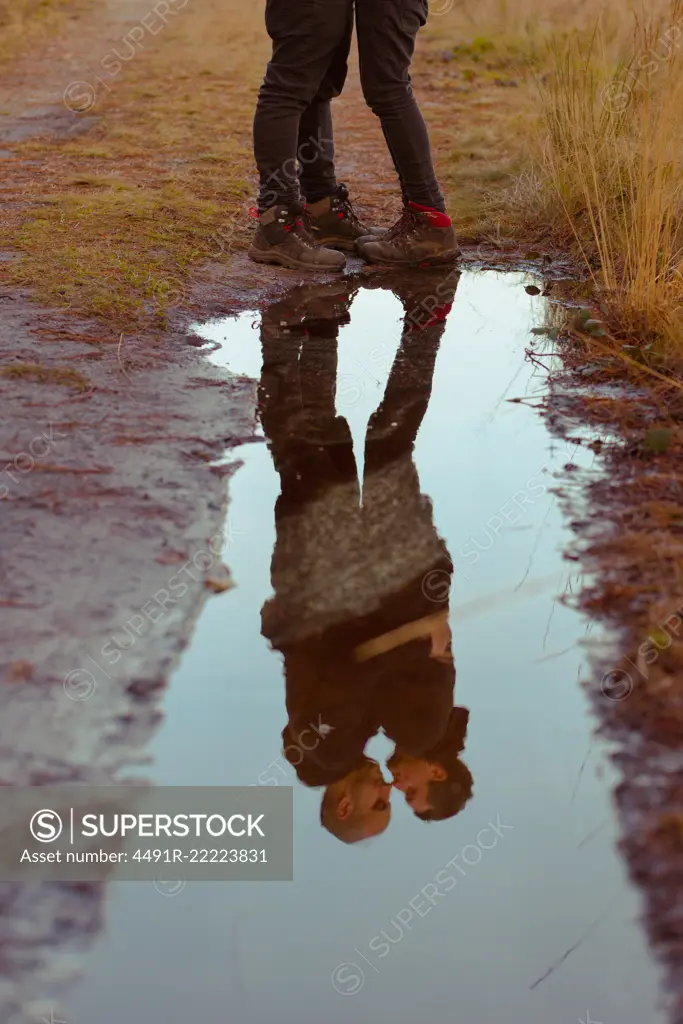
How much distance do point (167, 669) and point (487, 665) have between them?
1.72 ft

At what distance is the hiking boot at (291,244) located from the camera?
3.90 meters

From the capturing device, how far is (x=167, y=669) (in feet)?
5.89

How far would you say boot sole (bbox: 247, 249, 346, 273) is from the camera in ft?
12.8

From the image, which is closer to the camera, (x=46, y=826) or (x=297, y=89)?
(x=46, y=826)

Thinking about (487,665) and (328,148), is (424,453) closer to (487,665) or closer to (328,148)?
(487,665)

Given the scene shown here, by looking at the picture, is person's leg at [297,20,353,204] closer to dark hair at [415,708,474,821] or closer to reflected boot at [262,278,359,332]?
reflected boot at [262,278,359,332]

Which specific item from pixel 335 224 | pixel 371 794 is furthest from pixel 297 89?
pixel 371 794

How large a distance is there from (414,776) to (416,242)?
2767mm

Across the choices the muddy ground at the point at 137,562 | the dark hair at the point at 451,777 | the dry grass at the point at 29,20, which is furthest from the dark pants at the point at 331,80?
the dry grass at the point at 29,20

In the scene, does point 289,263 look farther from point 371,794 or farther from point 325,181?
point 371,794

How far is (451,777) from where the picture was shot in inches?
62.0

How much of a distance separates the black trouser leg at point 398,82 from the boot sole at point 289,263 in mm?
397

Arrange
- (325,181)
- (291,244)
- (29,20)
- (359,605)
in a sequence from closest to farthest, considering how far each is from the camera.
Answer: (359,605) → (291,244) → (325,181) → (29,20)

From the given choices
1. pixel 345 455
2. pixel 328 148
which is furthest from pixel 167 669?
pixel 328 148
